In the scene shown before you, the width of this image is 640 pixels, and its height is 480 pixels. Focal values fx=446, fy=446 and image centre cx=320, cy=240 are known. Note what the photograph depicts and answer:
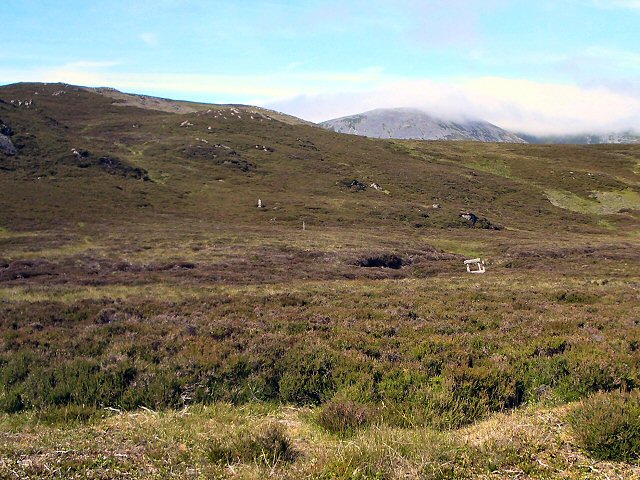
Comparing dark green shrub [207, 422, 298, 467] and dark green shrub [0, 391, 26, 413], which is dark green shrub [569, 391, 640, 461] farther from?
dark green shrub [0, 391, 26, 413]

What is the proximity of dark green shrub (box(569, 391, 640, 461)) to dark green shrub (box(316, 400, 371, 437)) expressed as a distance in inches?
93.9

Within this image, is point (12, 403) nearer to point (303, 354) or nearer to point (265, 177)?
point (303, 354)

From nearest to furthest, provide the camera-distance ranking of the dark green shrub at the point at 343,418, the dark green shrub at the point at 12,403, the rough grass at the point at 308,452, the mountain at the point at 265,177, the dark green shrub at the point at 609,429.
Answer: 1. the rough grass at the point at 308,452
2. the dark green shrub at the point at 609,429
3. the dark green shrub at the point at 343,418
4. the dark green shrub at the point at 12,403
5. the mountain at the point at 265,177

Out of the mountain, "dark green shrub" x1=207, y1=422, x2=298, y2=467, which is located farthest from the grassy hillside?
the mountain

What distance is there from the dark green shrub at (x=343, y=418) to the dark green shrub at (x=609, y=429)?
7.83 ft

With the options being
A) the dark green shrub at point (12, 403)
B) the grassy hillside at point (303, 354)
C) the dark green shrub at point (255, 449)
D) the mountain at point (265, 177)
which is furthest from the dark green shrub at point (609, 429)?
the mountain at point (265, 177)

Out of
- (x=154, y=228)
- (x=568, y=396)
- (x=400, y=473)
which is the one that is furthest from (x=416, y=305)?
(x=154, y=228)

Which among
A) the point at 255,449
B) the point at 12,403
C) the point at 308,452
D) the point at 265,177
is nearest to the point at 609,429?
the point at 308,452

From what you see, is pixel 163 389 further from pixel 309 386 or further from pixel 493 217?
pixel 493 217

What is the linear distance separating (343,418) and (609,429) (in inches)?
114

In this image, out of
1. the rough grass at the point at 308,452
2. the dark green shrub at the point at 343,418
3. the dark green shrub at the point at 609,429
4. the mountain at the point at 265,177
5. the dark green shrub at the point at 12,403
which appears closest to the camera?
the rough grass at the point at 308,452

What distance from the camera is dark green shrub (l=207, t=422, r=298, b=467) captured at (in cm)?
462

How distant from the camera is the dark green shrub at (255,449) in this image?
4617mm

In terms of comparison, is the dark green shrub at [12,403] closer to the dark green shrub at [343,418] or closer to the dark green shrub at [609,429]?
the dark green shrub at [343,418]
